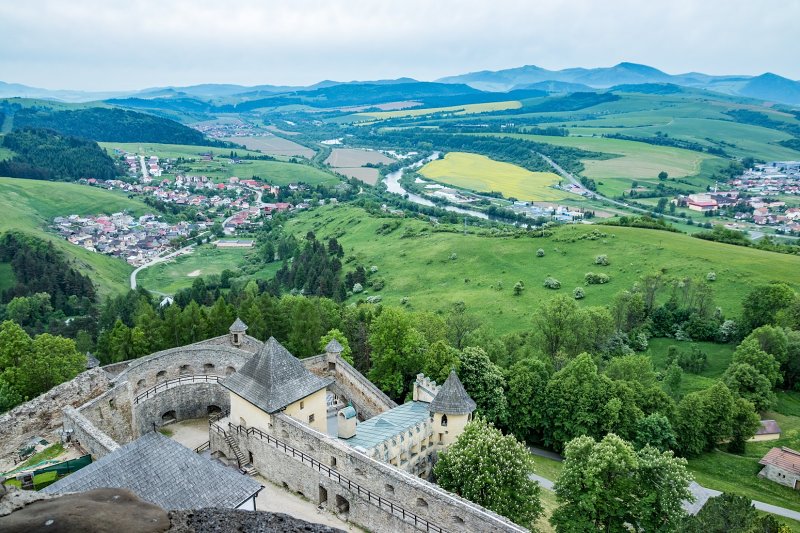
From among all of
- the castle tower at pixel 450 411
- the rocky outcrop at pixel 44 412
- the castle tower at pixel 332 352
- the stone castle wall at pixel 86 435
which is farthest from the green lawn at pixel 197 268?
the castle tower at pixel 450 411

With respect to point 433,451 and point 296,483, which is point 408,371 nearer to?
point 433,451

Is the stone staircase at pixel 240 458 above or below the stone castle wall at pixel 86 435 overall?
below

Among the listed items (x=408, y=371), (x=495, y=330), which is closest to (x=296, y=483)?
(x=408, y=371)

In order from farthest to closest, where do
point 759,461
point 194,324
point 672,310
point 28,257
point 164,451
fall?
point 28,257 < point 672,310 < point 194,324 < point 759,461 < point 164,451

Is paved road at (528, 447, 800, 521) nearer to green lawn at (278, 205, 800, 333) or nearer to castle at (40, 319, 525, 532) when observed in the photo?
castle at (40, 319, 525, 532)

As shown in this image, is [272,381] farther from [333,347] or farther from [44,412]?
[333,347]

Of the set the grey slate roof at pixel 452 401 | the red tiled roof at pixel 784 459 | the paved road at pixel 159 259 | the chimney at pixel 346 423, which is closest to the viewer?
the chimney at pixel 346 423

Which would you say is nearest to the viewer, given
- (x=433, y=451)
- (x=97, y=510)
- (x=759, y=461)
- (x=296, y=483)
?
(x=97, y=510)

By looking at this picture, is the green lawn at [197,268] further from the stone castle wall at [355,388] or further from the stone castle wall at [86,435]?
the stone castle wall at [86,435]
